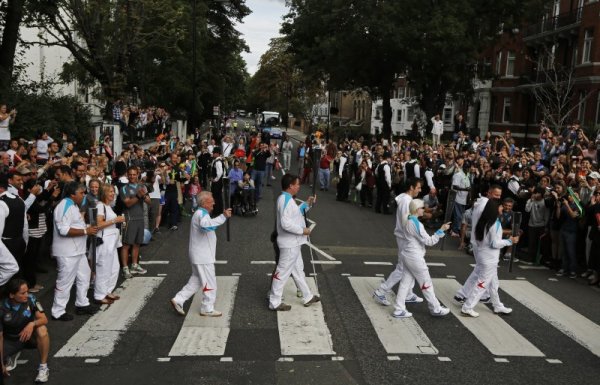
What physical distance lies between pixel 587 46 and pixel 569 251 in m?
25.8

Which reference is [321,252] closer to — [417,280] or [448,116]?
[417,280]

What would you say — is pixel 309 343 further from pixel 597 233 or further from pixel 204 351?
pixel 597 233

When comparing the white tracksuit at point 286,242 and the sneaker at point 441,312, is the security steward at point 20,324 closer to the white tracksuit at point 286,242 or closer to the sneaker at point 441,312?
the white tracksuit at point 286,242

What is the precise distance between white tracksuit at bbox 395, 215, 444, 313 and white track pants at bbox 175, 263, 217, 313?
262cm

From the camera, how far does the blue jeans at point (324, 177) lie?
2241 cm

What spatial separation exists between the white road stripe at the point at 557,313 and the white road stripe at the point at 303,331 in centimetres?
330

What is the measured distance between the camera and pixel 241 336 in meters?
7.30

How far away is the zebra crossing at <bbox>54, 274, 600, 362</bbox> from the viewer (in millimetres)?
6863

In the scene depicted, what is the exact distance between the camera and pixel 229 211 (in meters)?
7.80

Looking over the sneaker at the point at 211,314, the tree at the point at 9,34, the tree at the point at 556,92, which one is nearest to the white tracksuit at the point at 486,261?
the sneaker at the point at 211,314

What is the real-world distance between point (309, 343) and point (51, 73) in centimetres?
3533

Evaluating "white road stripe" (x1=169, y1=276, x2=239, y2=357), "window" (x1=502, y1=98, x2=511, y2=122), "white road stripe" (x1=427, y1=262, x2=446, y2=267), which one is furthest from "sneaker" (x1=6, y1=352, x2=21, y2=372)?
"window" (x1=502, y1=98, x2=511, y2=122)

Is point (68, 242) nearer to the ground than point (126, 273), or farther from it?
farther from it

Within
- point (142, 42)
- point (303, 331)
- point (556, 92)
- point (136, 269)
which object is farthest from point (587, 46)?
point (303, 331)
